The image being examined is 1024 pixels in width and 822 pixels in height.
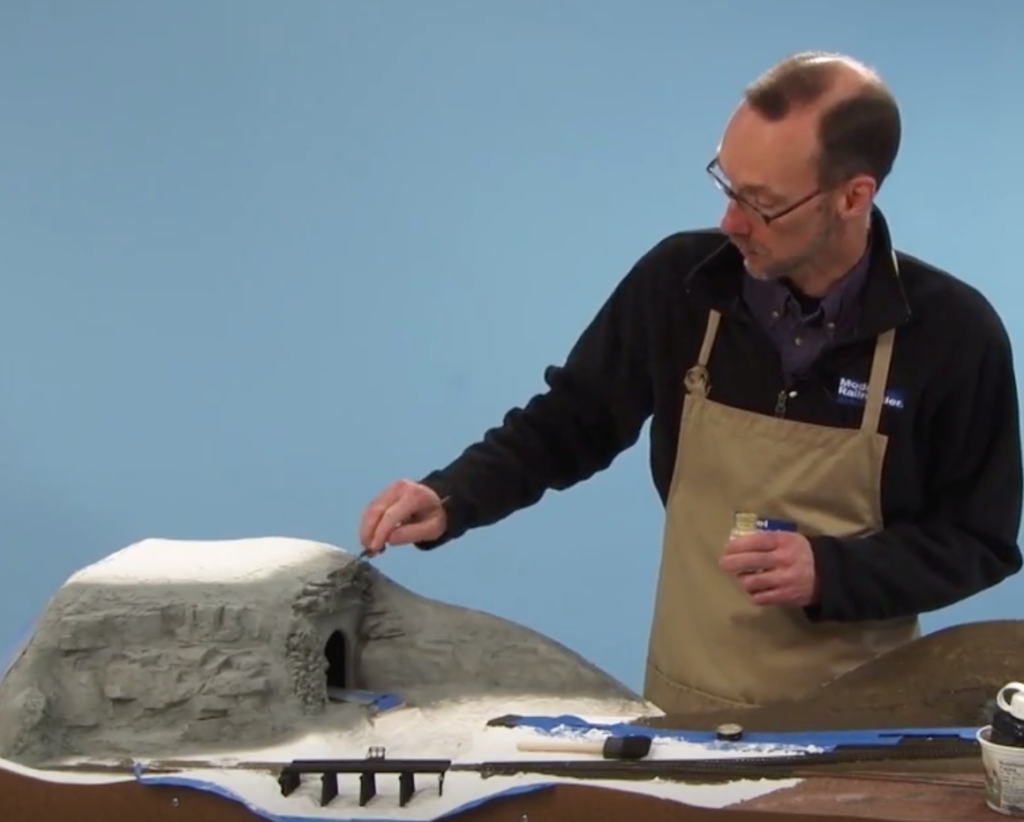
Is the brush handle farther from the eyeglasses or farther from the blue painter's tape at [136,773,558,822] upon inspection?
the eyeglasses

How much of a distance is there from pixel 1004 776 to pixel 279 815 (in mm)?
677

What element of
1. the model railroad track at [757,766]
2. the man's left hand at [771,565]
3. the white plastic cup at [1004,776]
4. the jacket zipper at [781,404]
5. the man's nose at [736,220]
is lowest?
the model railroad track at [757,766]

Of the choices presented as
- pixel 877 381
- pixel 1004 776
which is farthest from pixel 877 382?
pixel 1004 776

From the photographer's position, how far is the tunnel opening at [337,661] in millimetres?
1746

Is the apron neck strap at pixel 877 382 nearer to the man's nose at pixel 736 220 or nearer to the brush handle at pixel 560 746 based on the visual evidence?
the man's nose at pixel 736 220

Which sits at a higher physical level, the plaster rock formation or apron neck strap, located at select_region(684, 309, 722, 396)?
apron neck strap, located at select_region(684, 309, 722, 396)

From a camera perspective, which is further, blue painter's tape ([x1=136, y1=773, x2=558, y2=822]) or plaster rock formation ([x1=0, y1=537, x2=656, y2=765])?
plaster rock formation ([x1=0, y1=537, x2=656, y2=765])

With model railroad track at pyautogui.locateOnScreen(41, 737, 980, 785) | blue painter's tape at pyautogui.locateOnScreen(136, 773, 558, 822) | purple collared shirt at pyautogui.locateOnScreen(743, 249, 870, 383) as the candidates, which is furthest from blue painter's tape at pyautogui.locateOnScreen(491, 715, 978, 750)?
purple collared shirt at pyautogui.locateOnScreen(743, 249, 870, 383)

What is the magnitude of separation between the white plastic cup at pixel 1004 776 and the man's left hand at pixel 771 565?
0.35m

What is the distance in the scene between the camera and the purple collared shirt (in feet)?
5.63

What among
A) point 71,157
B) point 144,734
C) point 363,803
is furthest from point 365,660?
point 71,157

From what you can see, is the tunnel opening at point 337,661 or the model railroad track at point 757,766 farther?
the tunnel opening at point 337,661

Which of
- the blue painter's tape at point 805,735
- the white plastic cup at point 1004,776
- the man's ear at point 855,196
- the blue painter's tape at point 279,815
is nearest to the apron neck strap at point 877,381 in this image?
the man's ear at point 855,196

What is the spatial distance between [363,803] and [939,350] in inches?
35.1
